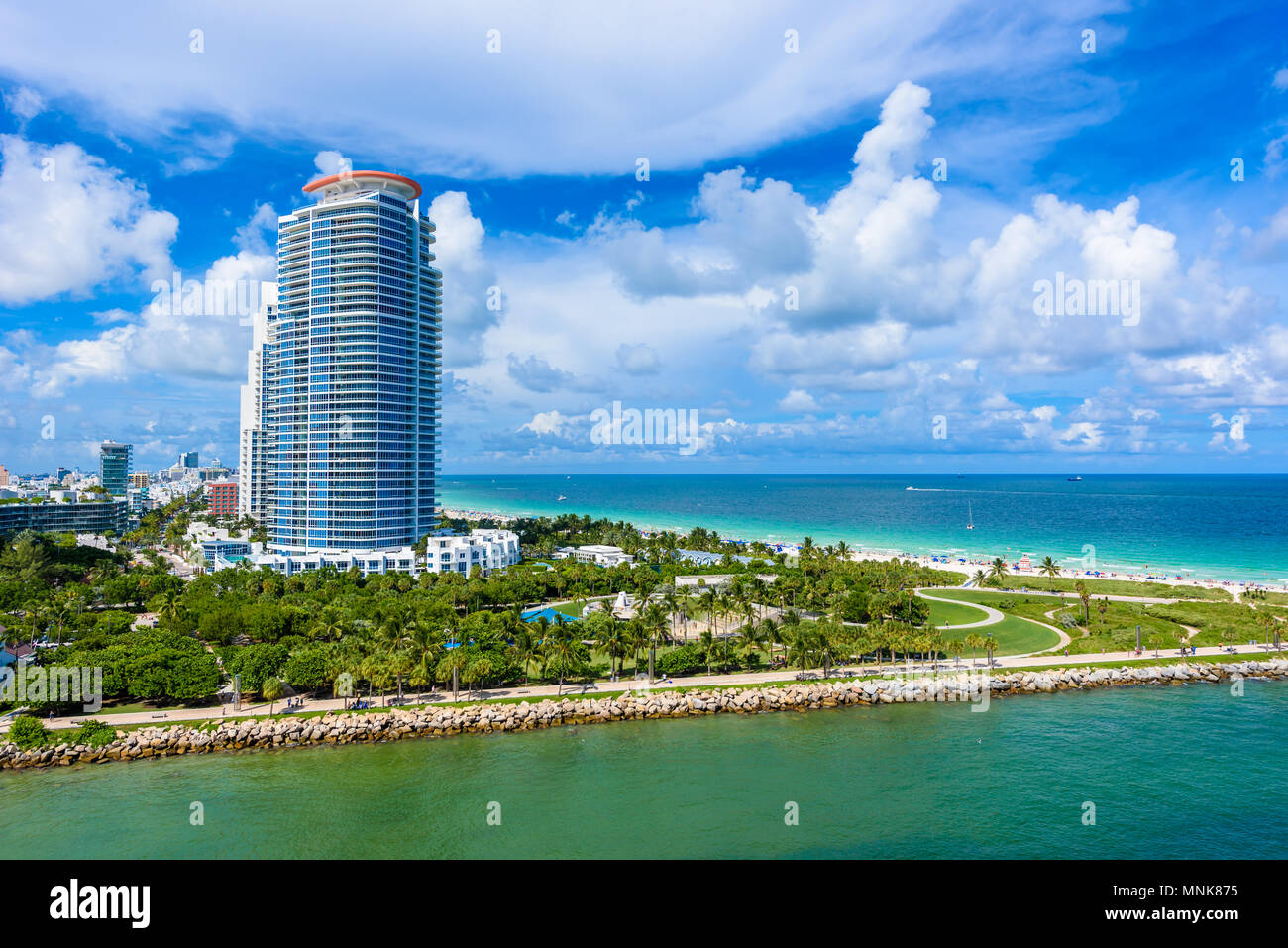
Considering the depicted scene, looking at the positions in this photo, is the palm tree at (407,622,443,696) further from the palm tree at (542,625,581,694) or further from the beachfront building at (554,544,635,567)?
the beachfront building at (554,544,635,567)

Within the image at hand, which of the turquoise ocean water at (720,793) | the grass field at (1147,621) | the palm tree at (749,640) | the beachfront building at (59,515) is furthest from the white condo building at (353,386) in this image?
the grass field at (1147,621)

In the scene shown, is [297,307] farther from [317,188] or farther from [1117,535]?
[1117,535]

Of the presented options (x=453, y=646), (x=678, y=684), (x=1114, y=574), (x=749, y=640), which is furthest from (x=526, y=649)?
(x=1114, y=574)

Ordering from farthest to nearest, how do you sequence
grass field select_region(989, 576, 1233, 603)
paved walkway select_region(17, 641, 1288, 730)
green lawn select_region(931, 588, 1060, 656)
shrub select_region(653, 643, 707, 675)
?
1. grass field select_region(989, 576, 1233, 603)
2. green lawn select_region(931, 588, 1060, 656)
3. shrub select_region(653, 643, 707, 675)
4. paved walkway select_region(17, 641, 1288, 730)

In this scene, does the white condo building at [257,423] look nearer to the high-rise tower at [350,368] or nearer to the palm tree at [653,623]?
the high-rise tower at [350,368]

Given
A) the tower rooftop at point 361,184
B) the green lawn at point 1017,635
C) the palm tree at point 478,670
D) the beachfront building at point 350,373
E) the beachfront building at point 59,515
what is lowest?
the green lawn at point 1017,635

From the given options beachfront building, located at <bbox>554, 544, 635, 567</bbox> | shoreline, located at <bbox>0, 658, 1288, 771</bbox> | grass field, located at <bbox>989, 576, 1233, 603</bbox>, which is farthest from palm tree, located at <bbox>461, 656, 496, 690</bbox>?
grass field, located at <bbox>989, 576, 1233, 603</bbox>

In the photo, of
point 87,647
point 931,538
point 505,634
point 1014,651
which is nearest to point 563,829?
point 505,634
